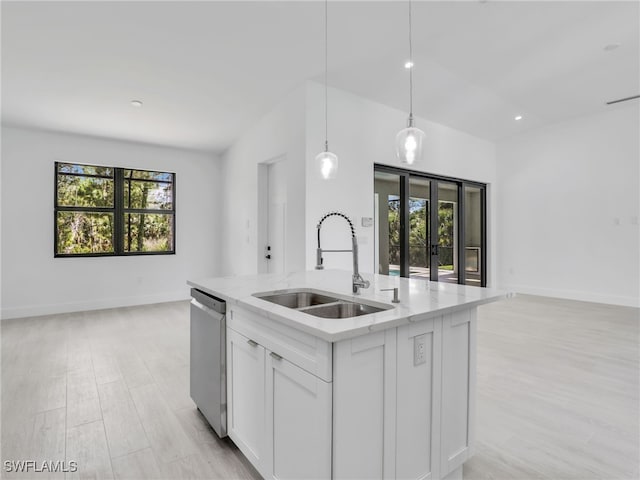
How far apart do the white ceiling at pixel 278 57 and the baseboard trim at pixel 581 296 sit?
10.2 feet

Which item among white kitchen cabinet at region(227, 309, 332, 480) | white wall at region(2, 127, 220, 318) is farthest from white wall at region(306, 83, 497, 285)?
white wall at region(2, 127, 220, 318)

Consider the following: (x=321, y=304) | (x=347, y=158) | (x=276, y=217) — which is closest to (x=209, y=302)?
(x=321, y=304)

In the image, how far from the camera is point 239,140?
5.65 metres

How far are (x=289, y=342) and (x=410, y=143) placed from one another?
4.42ft

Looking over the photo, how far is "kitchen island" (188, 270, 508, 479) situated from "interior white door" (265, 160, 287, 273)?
2899 mm

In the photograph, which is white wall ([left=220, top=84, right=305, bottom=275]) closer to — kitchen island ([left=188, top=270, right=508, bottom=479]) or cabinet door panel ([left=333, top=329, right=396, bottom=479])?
kitchen island ([left=188, top=270, right=508, bottom=479])

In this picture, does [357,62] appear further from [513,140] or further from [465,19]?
[513,140]

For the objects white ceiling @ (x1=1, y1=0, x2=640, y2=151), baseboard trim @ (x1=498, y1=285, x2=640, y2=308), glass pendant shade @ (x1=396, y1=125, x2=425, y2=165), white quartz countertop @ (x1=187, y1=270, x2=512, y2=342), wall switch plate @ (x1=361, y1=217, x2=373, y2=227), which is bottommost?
baseboard trim @ (x1=498, y1=285, x2=640, y2=308)

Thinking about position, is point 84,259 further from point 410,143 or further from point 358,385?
point 358,385

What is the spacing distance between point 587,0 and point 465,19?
0.96m

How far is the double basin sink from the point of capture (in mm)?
1693

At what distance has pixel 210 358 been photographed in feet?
6.50

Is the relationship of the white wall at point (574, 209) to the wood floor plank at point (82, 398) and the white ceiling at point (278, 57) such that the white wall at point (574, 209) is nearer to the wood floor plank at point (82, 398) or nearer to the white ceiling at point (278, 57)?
the white ceiling at point (278, 57)

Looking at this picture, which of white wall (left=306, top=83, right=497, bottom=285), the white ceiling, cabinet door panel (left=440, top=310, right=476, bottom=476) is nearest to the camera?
cabinet door panel (left=440, top=310, right=476, bottom=476)
